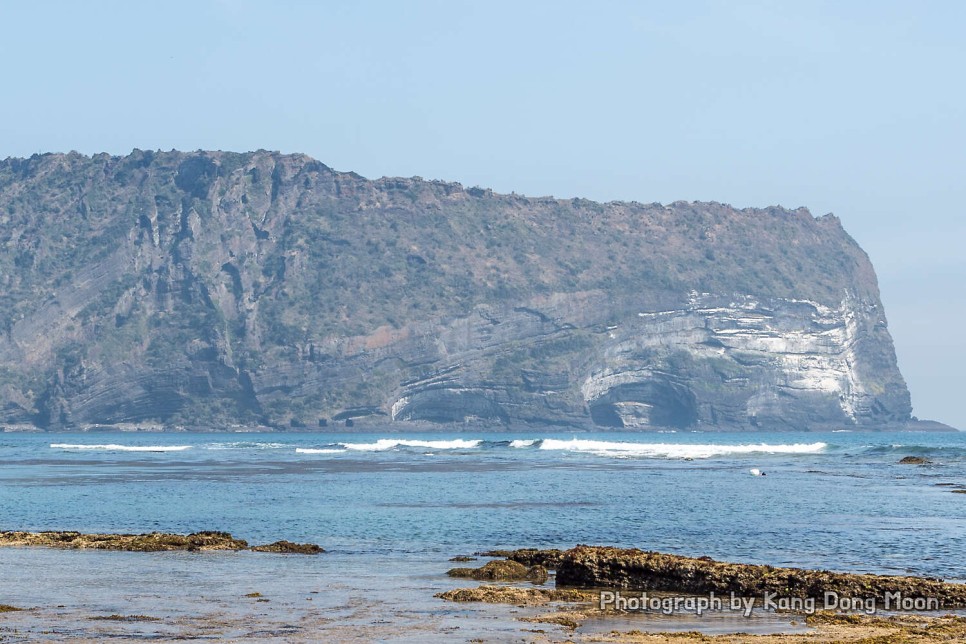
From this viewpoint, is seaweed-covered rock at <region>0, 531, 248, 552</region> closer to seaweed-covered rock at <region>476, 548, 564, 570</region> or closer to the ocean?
the ocean

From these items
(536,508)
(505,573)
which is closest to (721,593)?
(505,573)

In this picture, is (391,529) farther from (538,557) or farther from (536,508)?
(538,557)

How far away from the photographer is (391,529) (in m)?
32.1

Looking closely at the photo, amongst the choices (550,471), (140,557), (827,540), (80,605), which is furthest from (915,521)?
(550,471)

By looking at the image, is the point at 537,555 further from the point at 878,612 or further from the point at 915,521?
the point at 915,521

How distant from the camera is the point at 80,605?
1862cm

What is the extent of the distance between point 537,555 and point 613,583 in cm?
301

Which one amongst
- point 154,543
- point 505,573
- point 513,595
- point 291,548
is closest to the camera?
point 513,595

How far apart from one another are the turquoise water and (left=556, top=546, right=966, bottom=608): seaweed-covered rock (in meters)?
4.42

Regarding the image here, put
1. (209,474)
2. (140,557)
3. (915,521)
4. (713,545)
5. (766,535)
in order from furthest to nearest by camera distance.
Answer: (209,474)
(915,521)
(766,535)
(713,545)
(140,557)

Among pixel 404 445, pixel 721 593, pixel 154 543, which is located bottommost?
pixel 154 543

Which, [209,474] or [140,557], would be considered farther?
[209,474]

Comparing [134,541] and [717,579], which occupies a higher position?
[717,579]

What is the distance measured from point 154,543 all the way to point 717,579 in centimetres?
1355
